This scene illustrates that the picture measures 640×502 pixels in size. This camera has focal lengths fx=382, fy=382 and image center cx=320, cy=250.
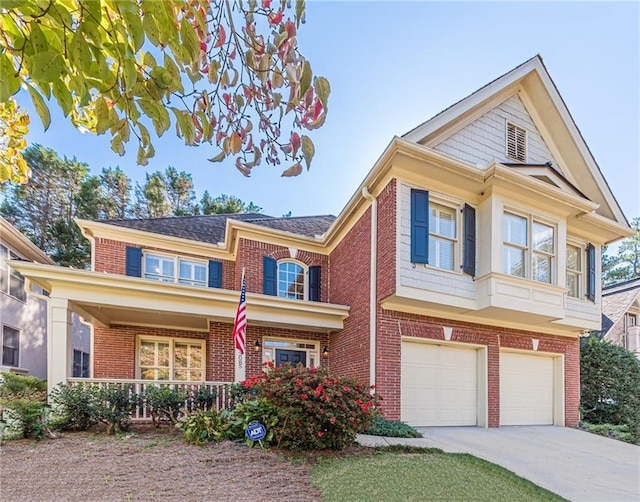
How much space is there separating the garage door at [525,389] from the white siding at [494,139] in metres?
5.27

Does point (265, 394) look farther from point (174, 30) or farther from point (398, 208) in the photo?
point (174, 30)

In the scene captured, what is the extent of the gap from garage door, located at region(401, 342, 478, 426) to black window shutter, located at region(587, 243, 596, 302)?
4193 millimetres

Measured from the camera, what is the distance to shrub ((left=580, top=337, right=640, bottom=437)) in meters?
11.3

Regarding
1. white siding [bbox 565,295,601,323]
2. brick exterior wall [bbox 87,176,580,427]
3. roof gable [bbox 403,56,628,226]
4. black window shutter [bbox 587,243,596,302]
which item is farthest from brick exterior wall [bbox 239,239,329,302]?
black window shutter [bbox 587,243,596,302]

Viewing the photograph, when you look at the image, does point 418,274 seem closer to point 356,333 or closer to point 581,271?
point 356,333

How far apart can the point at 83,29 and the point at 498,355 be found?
10.4 metres

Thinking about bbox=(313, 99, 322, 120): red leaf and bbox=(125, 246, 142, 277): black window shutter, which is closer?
bbox=(313, 99, 322, 120): red leaf

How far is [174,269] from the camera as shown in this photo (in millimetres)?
12453

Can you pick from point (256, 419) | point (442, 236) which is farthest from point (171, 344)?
point (442, 236)

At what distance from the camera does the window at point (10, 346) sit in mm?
13238

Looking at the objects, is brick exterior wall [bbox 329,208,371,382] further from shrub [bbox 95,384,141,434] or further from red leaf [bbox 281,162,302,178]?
red leaf [bbox 281,162,302,178]

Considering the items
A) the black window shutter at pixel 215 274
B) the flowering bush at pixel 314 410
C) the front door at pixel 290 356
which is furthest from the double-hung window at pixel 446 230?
the black window shutter at pixel 215 274

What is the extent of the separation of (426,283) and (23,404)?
7.93 m

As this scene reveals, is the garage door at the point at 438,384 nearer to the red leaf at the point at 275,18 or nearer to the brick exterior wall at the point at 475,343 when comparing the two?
the brick exterior wall at the point at 475,343
